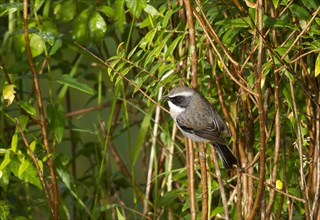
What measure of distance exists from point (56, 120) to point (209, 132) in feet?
2.38

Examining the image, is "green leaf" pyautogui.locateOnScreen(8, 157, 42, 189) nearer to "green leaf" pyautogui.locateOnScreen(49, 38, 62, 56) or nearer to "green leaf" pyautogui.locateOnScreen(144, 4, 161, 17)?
"green leaf" pyautogui.locateOnScreen(49, 38, 62, 56)

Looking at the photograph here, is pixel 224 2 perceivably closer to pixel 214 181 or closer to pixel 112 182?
pixel 214 181

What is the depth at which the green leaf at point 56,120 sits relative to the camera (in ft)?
12.2

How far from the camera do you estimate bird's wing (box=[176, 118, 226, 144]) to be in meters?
3.54

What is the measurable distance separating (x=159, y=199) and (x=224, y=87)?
0.82 metres

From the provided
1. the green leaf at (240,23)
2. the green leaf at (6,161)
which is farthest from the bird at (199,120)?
the green leaf at (6,161)

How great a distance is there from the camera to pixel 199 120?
12.5ft

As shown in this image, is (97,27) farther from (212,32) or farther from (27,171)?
(212,32)

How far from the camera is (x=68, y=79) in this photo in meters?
3.74

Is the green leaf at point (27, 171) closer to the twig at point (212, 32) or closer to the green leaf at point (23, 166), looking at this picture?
the green leaf at point (23, 166)

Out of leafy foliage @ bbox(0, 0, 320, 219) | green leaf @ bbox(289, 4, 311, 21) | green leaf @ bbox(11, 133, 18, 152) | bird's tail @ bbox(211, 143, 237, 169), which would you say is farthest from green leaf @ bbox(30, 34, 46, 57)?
green leaf @ bbox(289, 4, 311, 21)

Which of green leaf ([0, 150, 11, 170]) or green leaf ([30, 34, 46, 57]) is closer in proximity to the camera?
green leaf ([0, 150, 11, 170])

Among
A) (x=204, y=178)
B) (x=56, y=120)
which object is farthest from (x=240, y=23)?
(x=56, y=120)

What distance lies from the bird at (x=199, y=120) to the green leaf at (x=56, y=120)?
1.68ft
